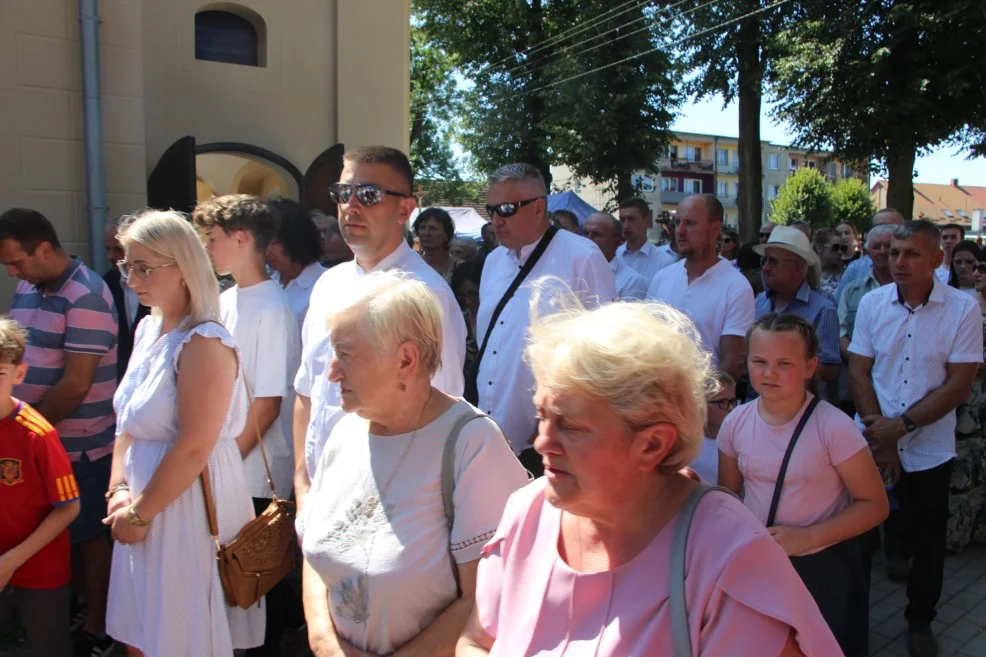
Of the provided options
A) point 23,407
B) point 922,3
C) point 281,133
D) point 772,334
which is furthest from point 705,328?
point 922,3

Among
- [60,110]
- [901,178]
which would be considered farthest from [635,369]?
[901,178]

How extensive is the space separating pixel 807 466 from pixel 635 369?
163 centimetres

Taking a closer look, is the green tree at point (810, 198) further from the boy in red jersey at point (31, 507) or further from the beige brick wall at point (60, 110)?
the boy in red jersey at point (31, 507)

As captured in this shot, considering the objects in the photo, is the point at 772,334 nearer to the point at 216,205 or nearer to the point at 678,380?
the point at 678,380

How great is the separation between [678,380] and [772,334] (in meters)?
1.55

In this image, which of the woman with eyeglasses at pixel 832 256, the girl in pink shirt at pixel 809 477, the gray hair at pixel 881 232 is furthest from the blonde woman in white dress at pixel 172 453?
the woman with eyeglasses at pixel 832 256

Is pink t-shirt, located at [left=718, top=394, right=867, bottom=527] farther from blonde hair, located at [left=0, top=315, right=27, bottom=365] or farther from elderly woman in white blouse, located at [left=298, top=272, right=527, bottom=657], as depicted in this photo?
blonde hair, located at [left=0, top=315, right=27, bottom=365]

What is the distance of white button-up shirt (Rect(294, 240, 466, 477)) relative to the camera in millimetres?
2742

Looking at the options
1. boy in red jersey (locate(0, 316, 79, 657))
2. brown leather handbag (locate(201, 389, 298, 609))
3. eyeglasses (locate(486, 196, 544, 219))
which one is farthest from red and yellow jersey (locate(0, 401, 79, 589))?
eyeglasses (locate(486, 196, 544, 219))

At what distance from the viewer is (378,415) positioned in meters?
2.09

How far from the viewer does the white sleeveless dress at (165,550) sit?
2576mm

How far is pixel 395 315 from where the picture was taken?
6.80 feet

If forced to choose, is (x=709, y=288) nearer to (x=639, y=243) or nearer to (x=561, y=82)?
(x=639, y=243)

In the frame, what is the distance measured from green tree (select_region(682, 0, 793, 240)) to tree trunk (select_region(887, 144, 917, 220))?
307cm
